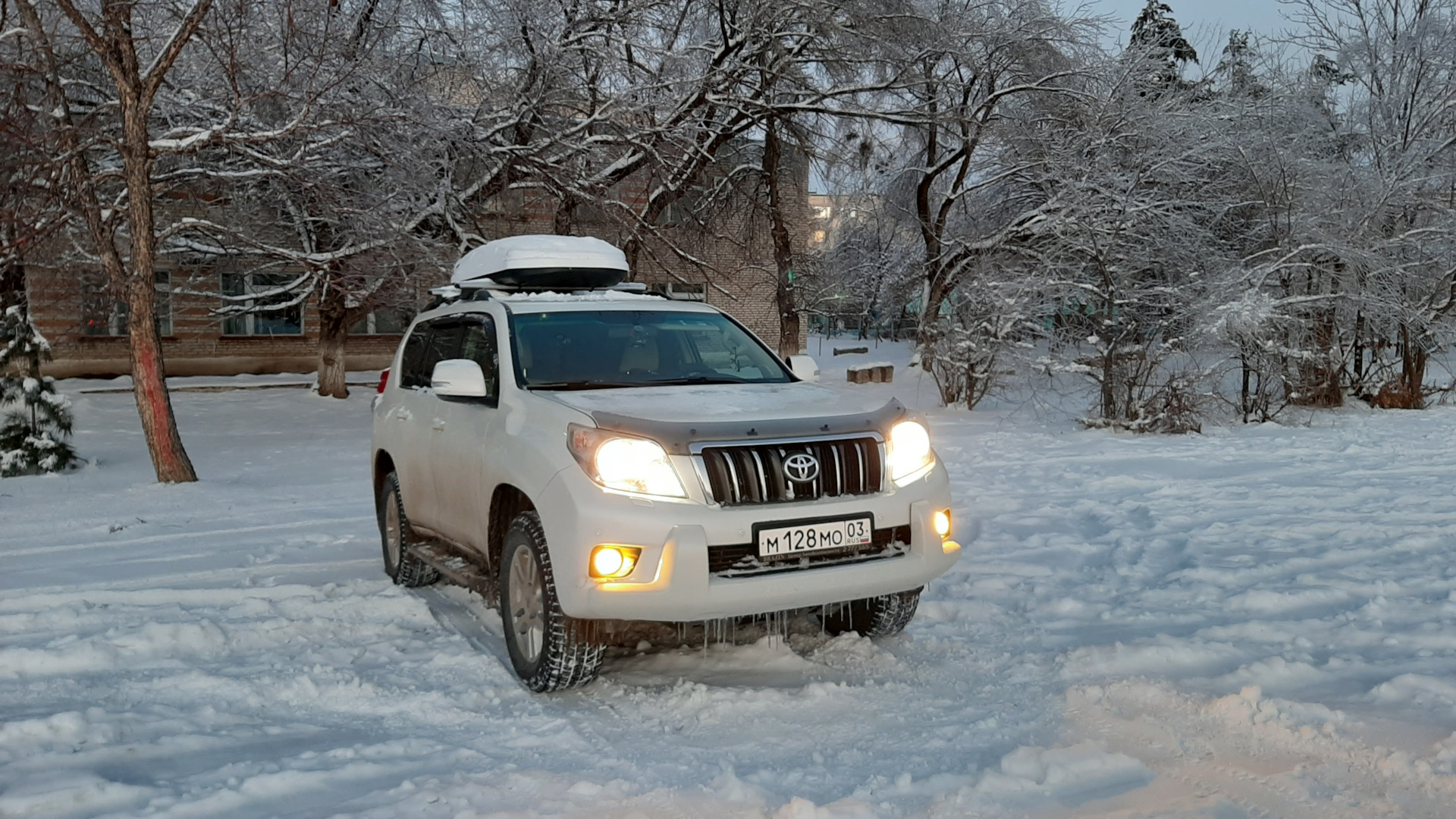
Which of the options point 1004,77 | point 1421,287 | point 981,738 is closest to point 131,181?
point 981,738

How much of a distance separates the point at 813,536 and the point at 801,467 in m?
0.28

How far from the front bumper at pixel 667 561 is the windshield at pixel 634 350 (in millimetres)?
1092

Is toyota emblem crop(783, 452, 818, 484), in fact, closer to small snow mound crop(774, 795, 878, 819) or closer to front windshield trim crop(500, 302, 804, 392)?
front windshield trim crop(500, 302, 804, 392)

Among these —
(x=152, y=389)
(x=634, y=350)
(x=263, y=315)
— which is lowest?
(x=152, y=389)

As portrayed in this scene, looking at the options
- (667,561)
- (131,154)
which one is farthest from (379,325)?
(667,561)

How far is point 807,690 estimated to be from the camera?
459 centimetres

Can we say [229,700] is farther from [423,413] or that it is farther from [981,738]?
[981,738]

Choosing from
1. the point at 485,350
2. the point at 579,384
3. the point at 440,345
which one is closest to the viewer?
the point at 579,384

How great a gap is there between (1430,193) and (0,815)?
19.1m

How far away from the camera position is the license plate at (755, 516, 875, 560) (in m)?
4.39

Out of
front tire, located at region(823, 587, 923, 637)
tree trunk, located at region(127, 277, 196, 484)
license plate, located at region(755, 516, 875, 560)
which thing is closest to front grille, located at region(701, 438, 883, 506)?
license plate, located at region(755, 516, 875, 560)

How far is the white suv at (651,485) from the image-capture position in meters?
4.29

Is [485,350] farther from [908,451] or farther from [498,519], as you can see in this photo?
[908,451]

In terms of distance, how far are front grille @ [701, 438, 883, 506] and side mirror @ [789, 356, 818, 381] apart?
1336 mm
